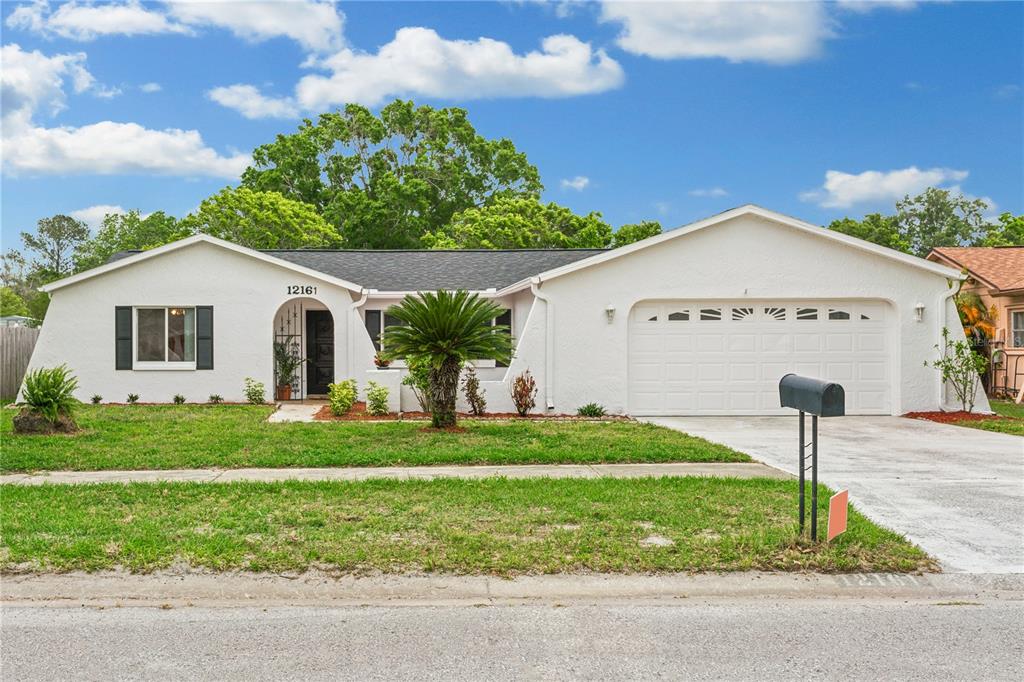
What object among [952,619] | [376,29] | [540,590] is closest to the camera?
[952,619]

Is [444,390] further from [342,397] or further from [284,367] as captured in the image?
[284,367]

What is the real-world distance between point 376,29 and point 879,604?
29.9 meters

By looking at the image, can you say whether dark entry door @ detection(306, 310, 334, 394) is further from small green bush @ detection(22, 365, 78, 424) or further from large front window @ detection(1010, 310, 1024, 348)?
large front window @ detection(1010, 310, 1024, 348)

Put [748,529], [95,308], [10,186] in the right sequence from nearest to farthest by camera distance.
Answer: [748,529] < [95,308] < [10,186]

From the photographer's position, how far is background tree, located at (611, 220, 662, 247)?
1673 inches

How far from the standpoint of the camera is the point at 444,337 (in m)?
12.0

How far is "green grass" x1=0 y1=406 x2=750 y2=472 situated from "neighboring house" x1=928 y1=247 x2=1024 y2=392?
42.5ft

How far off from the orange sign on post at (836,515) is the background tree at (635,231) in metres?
37.3

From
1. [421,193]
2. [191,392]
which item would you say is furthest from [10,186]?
[421,193]

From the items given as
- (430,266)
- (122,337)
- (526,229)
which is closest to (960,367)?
(430,266)

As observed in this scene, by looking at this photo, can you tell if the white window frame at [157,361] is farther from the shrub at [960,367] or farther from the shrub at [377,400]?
the shrub at [960,367]

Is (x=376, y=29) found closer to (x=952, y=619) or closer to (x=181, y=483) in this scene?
(x=181, y=483)

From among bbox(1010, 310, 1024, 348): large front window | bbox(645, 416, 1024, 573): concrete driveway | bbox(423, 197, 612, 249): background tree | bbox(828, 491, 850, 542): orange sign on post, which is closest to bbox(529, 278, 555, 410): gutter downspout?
bbox(645, 416, 1024, 573): concrete driveway

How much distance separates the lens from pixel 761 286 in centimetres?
1552
